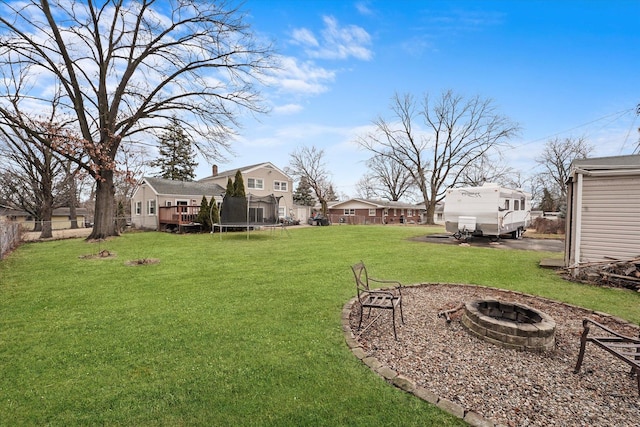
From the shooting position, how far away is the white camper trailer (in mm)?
12562

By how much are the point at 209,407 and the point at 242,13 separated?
1567 centimetres

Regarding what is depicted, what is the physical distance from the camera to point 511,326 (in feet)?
11.2

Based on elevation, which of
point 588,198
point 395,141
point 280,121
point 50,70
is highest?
point 395,141

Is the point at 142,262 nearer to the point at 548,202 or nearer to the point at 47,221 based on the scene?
the point at 47,221

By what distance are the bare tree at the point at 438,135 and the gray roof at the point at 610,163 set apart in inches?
1024

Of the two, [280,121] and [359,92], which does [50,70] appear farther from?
[359,92]

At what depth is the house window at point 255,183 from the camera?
26625 millimetres

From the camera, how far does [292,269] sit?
7441mm

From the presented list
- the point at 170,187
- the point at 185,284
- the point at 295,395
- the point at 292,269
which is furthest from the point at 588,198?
the point at 170,187

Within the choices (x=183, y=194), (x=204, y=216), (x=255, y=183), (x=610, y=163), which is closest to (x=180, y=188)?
(x=183, y=194)

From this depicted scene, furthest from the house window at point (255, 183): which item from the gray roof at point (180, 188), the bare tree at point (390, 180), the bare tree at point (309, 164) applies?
the bare tree at point (390, 180)

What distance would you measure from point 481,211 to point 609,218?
240 inches

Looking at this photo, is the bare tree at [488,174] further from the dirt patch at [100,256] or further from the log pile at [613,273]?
the dirt patch at [100,256]

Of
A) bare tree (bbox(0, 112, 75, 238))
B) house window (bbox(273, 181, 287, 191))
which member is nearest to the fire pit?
bare tree (bbox(0, 112, 75, 238))
